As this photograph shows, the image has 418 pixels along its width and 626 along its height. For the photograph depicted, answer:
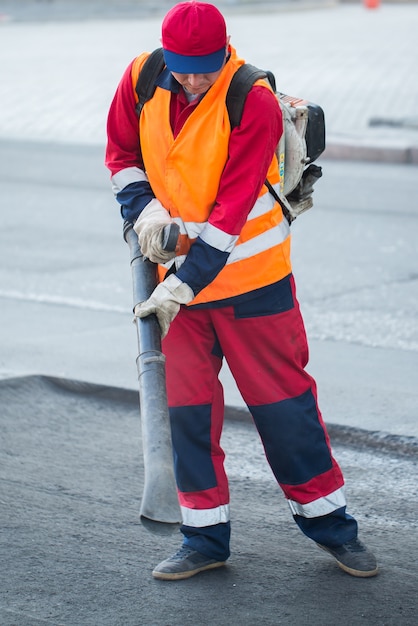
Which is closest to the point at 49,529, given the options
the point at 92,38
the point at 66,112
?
the point at 66,112

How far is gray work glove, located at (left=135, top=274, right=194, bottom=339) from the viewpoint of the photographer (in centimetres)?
360

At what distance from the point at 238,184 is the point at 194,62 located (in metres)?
0.37

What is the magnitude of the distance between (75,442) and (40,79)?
536 inches

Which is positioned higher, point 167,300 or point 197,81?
point 197,81

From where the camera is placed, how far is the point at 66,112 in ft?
51.4

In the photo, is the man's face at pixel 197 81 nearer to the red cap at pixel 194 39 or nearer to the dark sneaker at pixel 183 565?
the red cap at pixel 194 39

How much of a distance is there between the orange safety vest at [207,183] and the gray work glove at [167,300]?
0.38 feet

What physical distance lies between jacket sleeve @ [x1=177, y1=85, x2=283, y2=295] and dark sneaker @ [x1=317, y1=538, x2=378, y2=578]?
3.26ft

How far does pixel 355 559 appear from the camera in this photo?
3.89m

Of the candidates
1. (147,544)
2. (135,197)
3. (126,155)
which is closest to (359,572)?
(147,544)

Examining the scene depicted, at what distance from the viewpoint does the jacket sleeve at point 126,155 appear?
3783 mm

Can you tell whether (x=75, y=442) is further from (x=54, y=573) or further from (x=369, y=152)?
(x=369, y=152)

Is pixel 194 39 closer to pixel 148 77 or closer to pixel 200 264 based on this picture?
pixel 148 77

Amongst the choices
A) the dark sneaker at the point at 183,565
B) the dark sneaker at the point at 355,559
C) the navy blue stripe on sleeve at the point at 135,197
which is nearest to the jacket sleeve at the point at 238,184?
the navy blue stripe on sleeve at the point at 135,197
